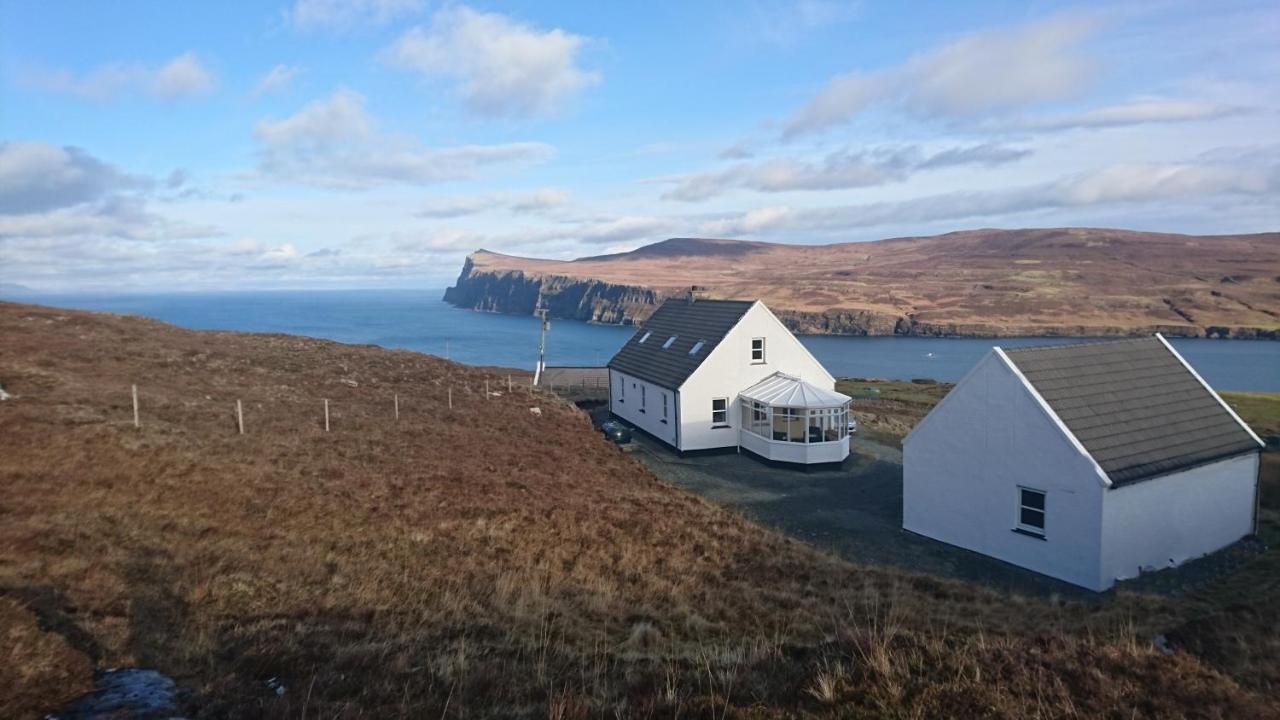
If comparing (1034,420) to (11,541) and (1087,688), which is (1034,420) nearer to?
(1087,688)

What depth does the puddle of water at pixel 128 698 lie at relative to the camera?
5.73 metres

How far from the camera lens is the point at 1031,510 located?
1855 centimetres

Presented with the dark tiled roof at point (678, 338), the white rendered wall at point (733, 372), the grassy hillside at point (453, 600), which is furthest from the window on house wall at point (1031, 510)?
the dark tiled roof at point (678, 338)

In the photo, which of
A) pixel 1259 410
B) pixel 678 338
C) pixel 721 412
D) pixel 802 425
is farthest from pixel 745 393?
pixel 1259 410

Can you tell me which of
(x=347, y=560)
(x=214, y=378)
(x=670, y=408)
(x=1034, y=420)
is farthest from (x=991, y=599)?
(x=214, y=378)

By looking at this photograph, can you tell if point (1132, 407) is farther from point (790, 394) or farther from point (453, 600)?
point (453, 600)

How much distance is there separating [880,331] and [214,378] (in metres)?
155

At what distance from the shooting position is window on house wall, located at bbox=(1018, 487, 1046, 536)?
18.3 meters

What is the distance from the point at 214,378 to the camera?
29.8 metres

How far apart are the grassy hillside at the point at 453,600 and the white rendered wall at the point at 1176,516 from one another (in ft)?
8.25

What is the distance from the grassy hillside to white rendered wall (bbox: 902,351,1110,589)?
8.75 ft

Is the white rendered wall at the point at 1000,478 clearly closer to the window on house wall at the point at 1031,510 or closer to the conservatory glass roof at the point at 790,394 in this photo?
the window on house wall at the point at 1031,510

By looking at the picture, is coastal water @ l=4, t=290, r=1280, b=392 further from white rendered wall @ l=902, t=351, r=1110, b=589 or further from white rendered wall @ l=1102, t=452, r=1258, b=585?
white rendered wall @ l=902, t=351, r=1110, b=589

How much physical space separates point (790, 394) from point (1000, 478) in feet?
38.6
